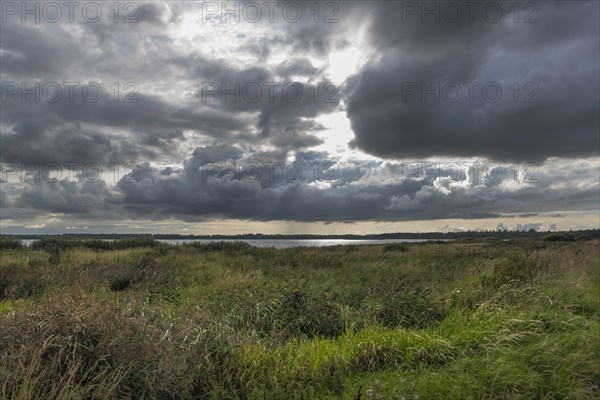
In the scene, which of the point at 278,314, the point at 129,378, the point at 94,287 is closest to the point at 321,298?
the point at 278,314

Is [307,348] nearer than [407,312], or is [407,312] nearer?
[307,348]

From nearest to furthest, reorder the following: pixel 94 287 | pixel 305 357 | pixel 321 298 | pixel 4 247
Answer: pixel 305 357 < pixel 321 298 < pixel 94 287 < pixel 4 247

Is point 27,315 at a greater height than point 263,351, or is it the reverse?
point 27,315

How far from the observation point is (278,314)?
29.2 ft

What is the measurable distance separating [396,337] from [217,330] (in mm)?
3070

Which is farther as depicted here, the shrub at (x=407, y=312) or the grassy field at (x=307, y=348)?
the shrub at (x=407, y=312)

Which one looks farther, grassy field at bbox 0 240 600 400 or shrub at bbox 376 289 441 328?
shrub at bbox 376 289 441 328

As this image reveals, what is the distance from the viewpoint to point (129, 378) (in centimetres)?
493

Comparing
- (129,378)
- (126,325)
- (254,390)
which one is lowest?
(254,390)

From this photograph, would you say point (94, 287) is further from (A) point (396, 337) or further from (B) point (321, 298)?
(A) point (396, 337)

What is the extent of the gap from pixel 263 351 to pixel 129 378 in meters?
2.05

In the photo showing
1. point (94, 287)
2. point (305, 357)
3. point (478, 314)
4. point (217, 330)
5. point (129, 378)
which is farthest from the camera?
point (94, 287)

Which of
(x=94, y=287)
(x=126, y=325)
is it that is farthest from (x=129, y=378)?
(x=94, y=287)

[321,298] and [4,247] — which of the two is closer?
[321,298]
